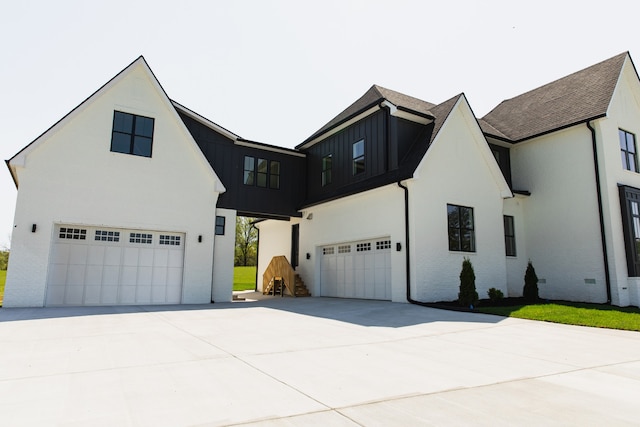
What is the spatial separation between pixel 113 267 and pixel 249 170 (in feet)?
21.9

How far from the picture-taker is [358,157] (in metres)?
15.7

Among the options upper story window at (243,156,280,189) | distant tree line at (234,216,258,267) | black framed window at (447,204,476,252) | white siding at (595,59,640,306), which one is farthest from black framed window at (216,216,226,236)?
distant tree line at (234,216,258,267)

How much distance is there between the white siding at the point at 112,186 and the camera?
11.9 meters

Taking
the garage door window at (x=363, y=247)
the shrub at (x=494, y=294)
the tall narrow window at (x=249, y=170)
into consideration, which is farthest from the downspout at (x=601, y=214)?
the tall narrow window at (x=249, y=170)

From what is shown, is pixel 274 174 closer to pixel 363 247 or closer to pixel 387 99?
pixel 363 247

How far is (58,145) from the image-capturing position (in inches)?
494

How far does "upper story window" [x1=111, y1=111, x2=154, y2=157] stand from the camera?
13.4 m

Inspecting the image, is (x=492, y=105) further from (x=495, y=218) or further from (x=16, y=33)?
(x=16, y=33)

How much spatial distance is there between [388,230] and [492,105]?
40.1 feet

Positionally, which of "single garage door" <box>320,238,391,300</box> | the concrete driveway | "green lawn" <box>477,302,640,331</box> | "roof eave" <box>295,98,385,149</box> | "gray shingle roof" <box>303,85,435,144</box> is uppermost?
"gray shingle roof" <box>303,85,435,144</box>

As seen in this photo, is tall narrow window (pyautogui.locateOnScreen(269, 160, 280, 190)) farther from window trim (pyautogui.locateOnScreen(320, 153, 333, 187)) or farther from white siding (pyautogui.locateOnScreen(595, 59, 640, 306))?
white siding (pyautogui.locateOnScreen(595, 59, 640, 306))

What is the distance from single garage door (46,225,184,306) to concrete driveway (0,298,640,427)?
426cm

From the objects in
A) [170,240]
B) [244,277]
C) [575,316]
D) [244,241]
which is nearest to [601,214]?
[575,316]

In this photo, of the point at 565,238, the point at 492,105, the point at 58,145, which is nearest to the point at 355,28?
the point at 58,145
